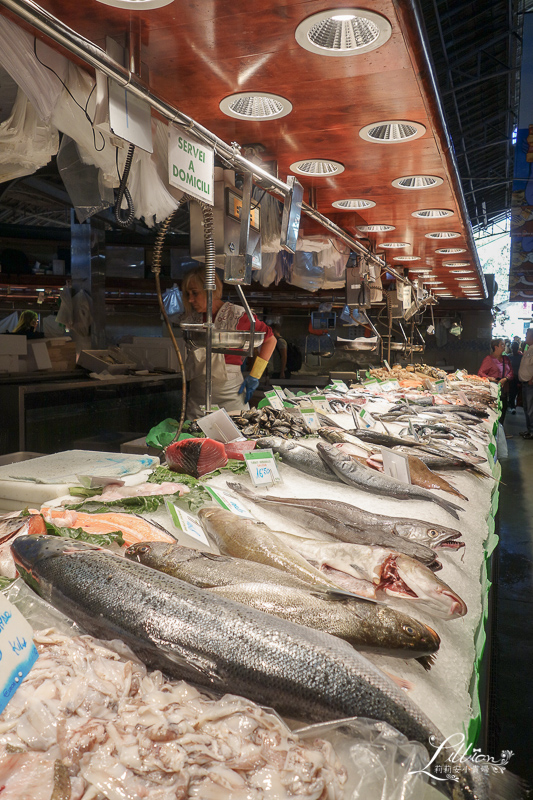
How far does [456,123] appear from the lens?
19.3 m

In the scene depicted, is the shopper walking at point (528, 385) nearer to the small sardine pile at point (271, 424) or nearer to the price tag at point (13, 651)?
the small sardine pile at point (271, 424)

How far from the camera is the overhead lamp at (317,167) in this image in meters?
4.29

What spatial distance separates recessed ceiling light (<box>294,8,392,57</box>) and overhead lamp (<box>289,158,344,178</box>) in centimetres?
169

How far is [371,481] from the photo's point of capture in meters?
2.53

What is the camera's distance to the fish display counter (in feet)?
2.69

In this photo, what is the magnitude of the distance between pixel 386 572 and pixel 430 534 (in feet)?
1.53

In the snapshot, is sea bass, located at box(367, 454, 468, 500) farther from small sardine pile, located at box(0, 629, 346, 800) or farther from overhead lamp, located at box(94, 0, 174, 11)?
overhead lamp, located at box(94, 0, 174, 11)

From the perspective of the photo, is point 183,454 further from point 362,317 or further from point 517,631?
point 362,317

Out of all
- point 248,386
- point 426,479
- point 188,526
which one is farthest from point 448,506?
point 248,386

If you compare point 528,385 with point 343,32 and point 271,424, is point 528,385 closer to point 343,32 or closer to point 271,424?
point 271,424

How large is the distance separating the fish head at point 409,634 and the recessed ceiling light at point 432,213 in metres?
5.48

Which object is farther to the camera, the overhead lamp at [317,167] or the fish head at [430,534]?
the overhead lamp at [317,167]

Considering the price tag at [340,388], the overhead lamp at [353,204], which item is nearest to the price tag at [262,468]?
the price tag at [340,388]

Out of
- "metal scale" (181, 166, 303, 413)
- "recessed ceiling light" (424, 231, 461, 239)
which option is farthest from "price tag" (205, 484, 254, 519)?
"recessed ceiling light" (424, 231, 461, 239)
